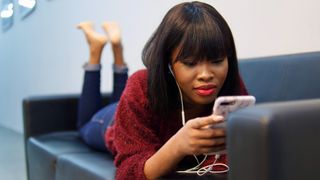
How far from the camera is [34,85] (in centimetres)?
410

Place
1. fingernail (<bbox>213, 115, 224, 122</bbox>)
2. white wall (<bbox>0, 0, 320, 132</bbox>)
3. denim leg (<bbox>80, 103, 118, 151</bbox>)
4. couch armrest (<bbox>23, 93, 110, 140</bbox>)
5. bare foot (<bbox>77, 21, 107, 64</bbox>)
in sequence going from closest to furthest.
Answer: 1. fingernail (<bbox>213, 115, 224, 122</bbox>)
2. white wall (<bbox>0, 0, 320, 132</bbox>)
3. denim leg (<bbox>80, 103, 118, 151</bbox>)
4. couch armrest (<bbox>23, 93, 110, 140</bbox>)
5. bare foot (<bbox>77, 21, 107, 64</bbox>)

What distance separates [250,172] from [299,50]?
853mm

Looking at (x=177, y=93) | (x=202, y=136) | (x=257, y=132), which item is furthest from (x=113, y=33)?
(x=257, y=132)

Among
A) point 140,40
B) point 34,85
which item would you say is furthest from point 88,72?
point 34,85

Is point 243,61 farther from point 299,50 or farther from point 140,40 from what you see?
point 140,40

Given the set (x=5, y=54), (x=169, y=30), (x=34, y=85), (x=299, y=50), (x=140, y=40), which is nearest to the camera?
(x=169, y=30)

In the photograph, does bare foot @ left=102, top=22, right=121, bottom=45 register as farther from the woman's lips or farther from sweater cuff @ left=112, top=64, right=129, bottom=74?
the woman's lips

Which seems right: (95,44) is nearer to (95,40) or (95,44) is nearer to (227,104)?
(95,40)

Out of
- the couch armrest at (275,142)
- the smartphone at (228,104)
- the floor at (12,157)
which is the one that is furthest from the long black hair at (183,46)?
the floor at (12,157)

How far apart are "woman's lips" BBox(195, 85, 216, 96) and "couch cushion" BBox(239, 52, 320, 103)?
37 cm

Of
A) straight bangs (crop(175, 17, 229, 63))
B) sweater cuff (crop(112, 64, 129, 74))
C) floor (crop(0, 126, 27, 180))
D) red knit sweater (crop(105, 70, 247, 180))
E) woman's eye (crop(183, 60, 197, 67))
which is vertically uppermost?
straight bangs (crop(175, 17, 229, 63))

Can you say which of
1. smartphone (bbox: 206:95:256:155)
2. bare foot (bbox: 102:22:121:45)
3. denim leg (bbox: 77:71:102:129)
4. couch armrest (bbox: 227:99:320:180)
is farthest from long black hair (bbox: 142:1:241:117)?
bare foot (bbox: 102:22:121:45)

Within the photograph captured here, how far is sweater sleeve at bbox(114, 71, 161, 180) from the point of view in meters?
0.91

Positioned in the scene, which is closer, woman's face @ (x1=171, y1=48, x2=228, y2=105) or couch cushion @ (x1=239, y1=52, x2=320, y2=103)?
woman's face @ (x1=171, y1=48, x2=228, y2=105)
